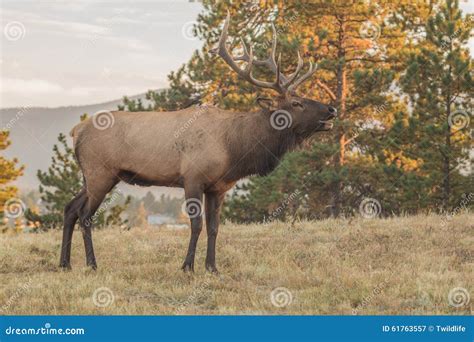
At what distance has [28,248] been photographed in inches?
398

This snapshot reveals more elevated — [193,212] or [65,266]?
[193,212]

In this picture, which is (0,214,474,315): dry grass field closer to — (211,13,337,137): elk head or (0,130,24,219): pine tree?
(211,13,337,137): elk head

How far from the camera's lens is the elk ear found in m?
8.54

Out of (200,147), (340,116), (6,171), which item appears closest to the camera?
(200,147)

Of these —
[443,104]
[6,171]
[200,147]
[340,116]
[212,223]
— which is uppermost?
[443,104]

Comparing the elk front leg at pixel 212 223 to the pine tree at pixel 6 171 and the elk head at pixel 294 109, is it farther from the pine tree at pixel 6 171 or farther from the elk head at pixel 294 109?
the pine tree at pixel 6 171

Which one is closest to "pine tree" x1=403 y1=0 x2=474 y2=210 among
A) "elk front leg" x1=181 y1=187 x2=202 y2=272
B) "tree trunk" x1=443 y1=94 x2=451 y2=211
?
"tree trunk" x1=443 y1=94 x2=451 y2=211

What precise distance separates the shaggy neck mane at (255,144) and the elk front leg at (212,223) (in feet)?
1.29

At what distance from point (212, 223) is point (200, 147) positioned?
1026 mm

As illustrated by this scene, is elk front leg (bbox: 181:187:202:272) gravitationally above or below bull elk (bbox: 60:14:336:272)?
below

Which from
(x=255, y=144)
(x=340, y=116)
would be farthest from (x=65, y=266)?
(x=340, y=116)

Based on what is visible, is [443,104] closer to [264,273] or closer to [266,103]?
[266,103]

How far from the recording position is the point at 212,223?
28.0 feet
